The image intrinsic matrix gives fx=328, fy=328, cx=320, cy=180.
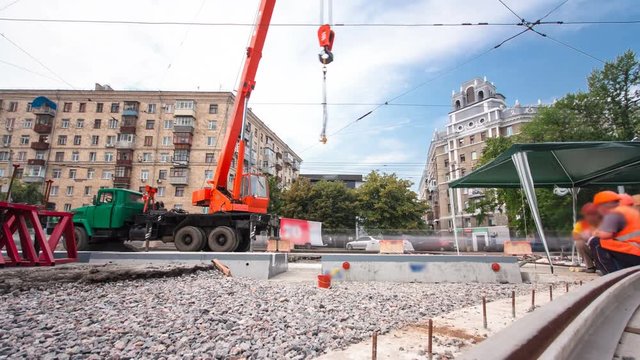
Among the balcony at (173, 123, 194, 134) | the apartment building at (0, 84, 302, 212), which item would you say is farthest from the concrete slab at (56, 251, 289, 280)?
the balcony at (173, 123, 194, 134)

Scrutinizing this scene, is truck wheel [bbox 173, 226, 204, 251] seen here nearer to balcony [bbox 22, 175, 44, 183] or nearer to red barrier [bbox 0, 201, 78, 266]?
red barrier [bbox 0, 201, 78, 266]

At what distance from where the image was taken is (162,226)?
10.9 meters

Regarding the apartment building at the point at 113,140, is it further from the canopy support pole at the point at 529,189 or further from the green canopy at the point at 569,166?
the canopy support pole at the point at 529,189

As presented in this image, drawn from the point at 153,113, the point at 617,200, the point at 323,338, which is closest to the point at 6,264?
the point at 323,338

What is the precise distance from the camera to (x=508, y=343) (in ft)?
4.38

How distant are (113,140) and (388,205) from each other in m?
34.4

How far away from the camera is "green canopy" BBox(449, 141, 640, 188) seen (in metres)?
9.23

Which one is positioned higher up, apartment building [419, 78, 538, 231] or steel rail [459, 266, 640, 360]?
apartment building [419, 78, 538, 231]

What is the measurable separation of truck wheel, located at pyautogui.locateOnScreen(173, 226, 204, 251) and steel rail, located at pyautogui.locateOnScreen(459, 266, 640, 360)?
966cm

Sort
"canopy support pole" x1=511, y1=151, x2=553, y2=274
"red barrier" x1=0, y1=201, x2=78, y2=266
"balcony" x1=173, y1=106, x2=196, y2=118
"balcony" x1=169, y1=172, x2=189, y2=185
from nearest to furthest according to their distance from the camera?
"red barrier" x1=0, y1=201, x2=78, y2=266 < "canopy support pole" x1=511, y1=151, x2=553, y2=274 < "balcony" x1=169, y1=172, x2=189, y2=185 < "balcony" x1=173, y1=106, x2=196, y2=118

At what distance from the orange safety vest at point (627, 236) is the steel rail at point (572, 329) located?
1520 mm

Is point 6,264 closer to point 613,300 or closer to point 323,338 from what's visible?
point 323,338

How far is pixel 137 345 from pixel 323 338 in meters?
1.61

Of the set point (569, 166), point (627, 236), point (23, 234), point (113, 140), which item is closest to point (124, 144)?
point (113, 140)
